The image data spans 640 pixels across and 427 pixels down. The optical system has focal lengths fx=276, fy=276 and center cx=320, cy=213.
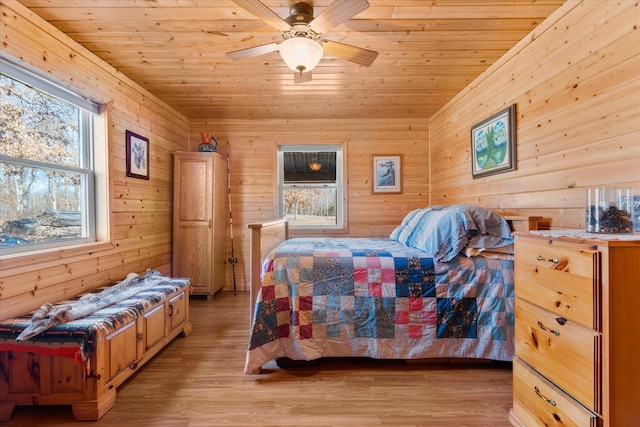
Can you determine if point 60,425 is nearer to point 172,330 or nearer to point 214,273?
point 172,330

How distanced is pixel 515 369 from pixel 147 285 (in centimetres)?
251

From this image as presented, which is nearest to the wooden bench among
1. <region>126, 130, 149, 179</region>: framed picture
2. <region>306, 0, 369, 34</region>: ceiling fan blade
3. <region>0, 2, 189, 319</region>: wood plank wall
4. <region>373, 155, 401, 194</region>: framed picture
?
<region>0, 2, 189, 319</region>: wood plank wall

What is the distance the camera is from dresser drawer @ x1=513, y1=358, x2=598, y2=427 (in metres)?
1.03

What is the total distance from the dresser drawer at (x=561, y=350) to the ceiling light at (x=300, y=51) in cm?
180

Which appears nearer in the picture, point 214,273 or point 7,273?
point 7,273

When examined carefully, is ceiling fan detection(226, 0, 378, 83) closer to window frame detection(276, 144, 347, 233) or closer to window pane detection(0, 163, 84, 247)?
window pane detection(0, 163, 84, 247)

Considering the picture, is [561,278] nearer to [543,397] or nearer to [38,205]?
[543,397]

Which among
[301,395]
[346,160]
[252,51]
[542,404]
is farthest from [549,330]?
[346,160]

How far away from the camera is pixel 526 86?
203 cm

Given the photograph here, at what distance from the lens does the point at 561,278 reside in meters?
1.09

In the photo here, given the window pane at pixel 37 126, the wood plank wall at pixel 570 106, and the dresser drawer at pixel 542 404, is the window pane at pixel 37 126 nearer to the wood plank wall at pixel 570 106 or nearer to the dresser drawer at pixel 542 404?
the dresser drawer at pixel 542 404

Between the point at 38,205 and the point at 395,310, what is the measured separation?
8.12 feet

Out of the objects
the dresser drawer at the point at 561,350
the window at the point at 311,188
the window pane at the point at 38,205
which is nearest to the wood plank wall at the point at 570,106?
the dresser drawer at the point at 561,350

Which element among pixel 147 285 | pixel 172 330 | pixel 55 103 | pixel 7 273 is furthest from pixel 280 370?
pixel 55 103
